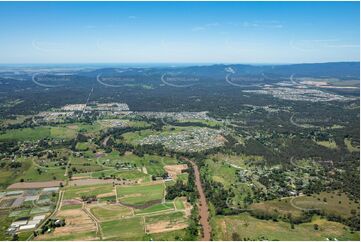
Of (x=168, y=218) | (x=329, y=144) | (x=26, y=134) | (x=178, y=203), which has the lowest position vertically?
(x=168, y=218)

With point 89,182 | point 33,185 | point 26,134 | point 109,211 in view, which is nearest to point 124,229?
point 109,211

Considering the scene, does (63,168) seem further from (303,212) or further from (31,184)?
(303,212)

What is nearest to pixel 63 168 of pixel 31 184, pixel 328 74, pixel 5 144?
pixel 31 184

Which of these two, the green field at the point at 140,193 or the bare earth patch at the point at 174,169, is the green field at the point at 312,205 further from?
the bare earth patch at the point at 174,169

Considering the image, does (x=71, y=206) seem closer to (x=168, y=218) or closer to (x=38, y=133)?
(x=168, y=218)

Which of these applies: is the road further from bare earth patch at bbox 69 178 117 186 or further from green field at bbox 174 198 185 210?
bare earth patch at bbox 69 178 117 186

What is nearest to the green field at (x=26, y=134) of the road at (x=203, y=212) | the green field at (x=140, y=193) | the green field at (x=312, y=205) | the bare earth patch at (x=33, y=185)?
the bare earth patch at (x=33, y=185)

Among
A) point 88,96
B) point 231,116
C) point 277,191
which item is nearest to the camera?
point 277,191
